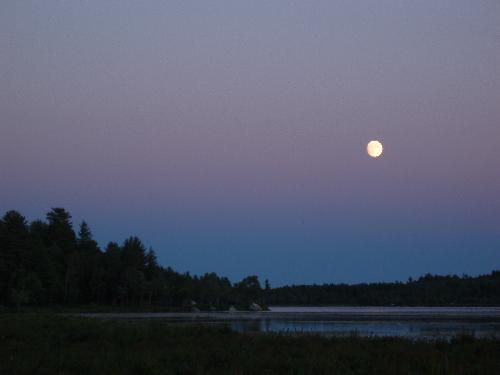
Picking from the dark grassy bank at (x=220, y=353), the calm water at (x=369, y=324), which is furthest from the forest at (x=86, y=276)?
the dark grassy bank at (x=220, y=353)

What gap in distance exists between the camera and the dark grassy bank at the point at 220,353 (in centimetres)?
2120

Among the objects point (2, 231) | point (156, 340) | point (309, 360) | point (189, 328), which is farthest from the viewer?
point (2, 231)

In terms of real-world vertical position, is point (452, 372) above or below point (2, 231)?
below

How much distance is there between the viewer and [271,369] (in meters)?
21.3

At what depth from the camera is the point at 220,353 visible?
24.5 meters

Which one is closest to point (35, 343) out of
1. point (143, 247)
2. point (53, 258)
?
point (53, 258)

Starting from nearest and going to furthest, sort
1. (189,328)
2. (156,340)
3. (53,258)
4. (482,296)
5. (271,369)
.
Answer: (271,369) → (156,340) → (189,328) → (53,258) → (482,296)

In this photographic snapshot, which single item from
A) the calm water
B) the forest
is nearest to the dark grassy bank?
the calm water

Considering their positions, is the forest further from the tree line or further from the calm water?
the calm water

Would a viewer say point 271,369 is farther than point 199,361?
No

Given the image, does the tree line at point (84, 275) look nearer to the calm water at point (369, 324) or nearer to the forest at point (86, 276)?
the forest at point (86, 276)

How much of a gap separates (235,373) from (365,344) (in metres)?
9.69

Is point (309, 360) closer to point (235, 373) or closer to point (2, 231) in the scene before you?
point (235, 373)

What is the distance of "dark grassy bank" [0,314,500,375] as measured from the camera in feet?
69.6
